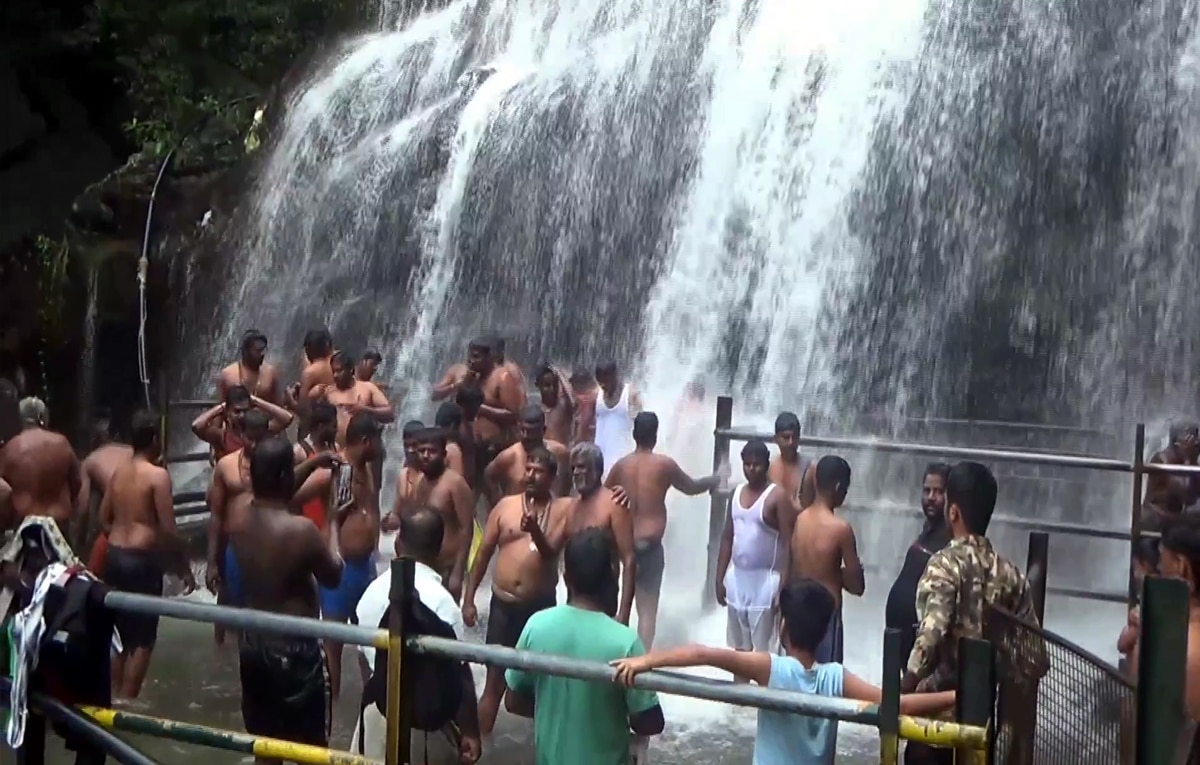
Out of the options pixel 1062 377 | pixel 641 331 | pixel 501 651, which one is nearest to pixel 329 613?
pixel 501 651

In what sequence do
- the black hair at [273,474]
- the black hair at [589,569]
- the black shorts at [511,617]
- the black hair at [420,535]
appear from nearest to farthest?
the black hair at [589,569], the black hair at [420,535], the black hair at [273,474], the black shorts at [511,617]

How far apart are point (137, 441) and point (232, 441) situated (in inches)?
94.7

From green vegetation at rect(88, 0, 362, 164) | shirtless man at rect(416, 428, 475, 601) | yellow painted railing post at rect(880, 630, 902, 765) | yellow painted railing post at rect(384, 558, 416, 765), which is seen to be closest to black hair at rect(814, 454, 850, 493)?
shirtless man at rect(416, 428, 475, 601)

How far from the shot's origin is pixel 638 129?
14438 millimetres

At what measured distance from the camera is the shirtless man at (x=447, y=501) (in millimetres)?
6883

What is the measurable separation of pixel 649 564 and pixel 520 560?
1824 millimetres

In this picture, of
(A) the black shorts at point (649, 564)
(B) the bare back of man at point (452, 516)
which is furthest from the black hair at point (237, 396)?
(A) the black shorts at point (649, 564)

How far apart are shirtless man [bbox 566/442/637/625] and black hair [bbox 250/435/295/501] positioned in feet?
5.33

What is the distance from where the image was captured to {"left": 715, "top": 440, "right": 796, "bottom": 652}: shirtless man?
715cm

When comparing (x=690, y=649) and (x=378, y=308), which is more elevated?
(x=378, y=308)

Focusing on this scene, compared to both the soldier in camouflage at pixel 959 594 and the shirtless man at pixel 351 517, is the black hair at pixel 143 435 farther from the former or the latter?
the soldier in camouflage at pixel 959 594

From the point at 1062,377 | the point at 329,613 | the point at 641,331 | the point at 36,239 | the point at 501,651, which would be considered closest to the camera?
the point at 501,651

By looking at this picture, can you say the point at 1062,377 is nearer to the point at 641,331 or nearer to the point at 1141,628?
the point at 641,331

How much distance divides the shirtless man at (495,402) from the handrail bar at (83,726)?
5.71 meters
